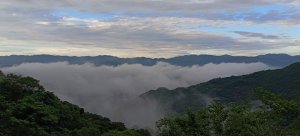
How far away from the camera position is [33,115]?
59281 millimetres

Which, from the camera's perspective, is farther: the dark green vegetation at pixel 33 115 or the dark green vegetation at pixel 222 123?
the dark green vegetation at pixel 33 115

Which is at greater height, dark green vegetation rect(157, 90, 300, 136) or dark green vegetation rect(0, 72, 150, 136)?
dark green vegetation rect(157, 90, 300, 136)

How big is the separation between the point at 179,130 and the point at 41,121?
39244mm

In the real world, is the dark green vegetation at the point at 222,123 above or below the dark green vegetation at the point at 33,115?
above

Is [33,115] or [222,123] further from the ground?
[222,123]

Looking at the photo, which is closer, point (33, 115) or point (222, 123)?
point (222, 123)

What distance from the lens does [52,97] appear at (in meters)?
78.4

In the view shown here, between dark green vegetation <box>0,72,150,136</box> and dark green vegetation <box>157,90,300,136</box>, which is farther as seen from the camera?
dark green vegetation <box>0,72,150,136</box>

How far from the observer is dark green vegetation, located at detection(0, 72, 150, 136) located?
5347 centimetres

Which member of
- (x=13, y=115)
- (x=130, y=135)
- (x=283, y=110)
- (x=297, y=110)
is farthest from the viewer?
(x=13, y=115)

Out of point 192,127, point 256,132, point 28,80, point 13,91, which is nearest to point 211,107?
point 192,127

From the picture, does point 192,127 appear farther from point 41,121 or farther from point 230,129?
point 41,121

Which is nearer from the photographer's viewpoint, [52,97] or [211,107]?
[211,107]

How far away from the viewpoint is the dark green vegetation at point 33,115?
53.5m
